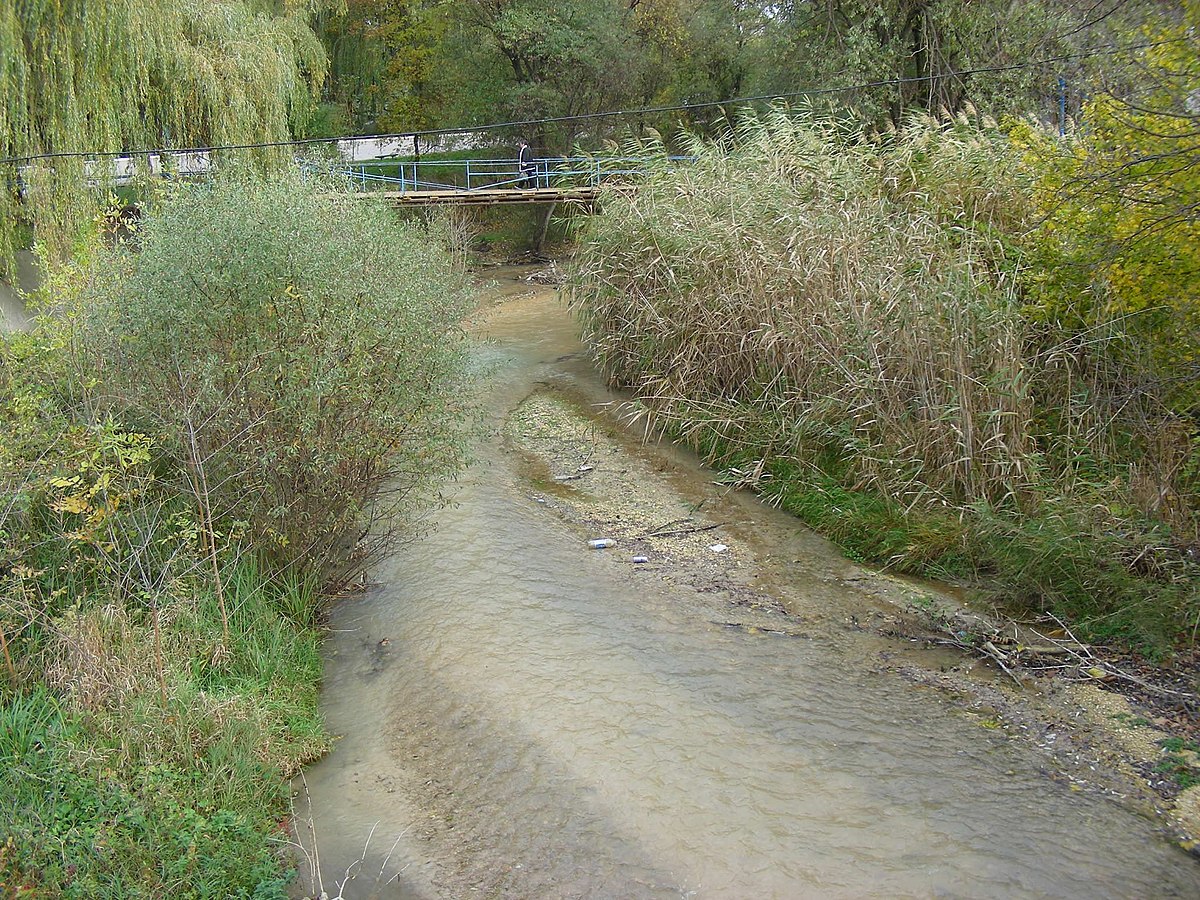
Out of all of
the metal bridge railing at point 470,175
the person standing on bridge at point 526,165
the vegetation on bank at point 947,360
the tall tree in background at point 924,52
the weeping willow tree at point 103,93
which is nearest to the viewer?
the vegetation on bank at point 947,360

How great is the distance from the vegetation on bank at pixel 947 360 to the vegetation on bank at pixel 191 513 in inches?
132

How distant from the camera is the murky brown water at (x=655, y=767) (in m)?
4.97

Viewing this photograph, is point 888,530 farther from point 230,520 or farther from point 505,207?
point 505,207

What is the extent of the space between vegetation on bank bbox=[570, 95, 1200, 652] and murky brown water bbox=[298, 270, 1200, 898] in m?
1.31

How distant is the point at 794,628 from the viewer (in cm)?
745

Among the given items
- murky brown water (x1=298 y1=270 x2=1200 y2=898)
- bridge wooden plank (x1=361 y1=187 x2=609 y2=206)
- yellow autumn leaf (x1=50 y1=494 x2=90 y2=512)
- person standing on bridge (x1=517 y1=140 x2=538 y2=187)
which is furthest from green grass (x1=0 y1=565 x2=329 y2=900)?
person standing on bridge (x1=517 y1=140 x2=538 y2=187)

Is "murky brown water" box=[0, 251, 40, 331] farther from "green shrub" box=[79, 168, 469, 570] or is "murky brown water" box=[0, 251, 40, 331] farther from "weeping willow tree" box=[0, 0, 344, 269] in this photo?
"green shrub" box=[79, 168, 469, 570]

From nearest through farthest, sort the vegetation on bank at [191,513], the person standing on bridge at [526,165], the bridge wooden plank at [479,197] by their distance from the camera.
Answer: the vegetation on bank at [191,513] → the bridge wooden plank at [479,197] → the person standing on bridge at [526,165]

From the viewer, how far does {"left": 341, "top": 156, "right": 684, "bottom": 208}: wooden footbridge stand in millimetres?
14258

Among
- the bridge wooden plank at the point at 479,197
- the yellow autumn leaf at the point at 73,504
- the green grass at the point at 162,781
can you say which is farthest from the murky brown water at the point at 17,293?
the bridge wooden plank at the point at 479,197

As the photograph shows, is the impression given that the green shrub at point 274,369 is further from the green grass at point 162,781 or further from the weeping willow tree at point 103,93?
the weeping willow tree at point 103,93

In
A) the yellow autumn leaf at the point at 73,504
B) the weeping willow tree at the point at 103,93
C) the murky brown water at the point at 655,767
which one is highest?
the weeping willow tree at the point at 103,93

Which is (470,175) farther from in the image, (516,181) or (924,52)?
(924,52)

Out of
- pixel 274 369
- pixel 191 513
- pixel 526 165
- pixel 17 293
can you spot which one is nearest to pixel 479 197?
pixel 526 165
